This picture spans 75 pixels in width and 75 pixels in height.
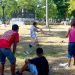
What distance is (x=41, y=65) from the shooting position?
855 cm

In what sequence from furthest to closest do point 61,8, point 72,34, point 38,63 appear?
point 61,8
point 72,34
point 38,63

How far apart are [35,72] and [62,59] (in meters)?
4.73

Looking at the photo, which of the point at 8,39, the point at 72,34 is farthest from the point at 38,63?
the point at 72,34

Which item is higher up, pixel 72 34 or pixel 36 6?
pixel 72 34

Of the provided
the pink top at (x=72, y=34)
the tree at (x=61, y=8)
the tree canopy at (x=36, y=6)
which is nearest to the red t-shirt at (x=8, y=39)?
the pink top at (x=72, y=34)

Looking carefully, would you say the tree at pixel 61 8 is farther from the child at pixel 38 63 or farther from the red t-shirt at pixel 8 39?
the child at pixel 38 63

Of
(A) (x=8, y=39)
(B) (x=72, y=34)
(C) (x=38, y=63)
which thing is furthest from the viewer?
(B) (x=72, y=34)

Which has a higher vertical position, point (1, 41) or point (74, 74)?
point (1, 41)

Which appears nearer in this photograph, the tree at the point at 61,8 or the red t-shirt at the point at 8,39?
the red t-shirt at the point at 8,39

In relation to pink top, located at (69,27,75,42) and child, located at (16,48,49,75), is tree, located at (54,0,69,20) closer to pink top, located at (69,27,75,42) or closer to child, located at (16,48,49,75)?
pink top, located at (69,27,75,42)

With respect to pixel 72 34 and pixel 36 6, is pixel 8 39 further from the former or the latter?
pixel 36 6

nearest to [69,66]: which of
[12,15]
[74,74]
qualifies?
[74,74]

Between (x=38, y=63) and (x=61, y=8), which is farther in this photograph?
(x=61, y=8)

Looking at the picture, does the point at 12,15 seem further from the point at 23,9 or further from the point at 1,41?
the point at 1,41
